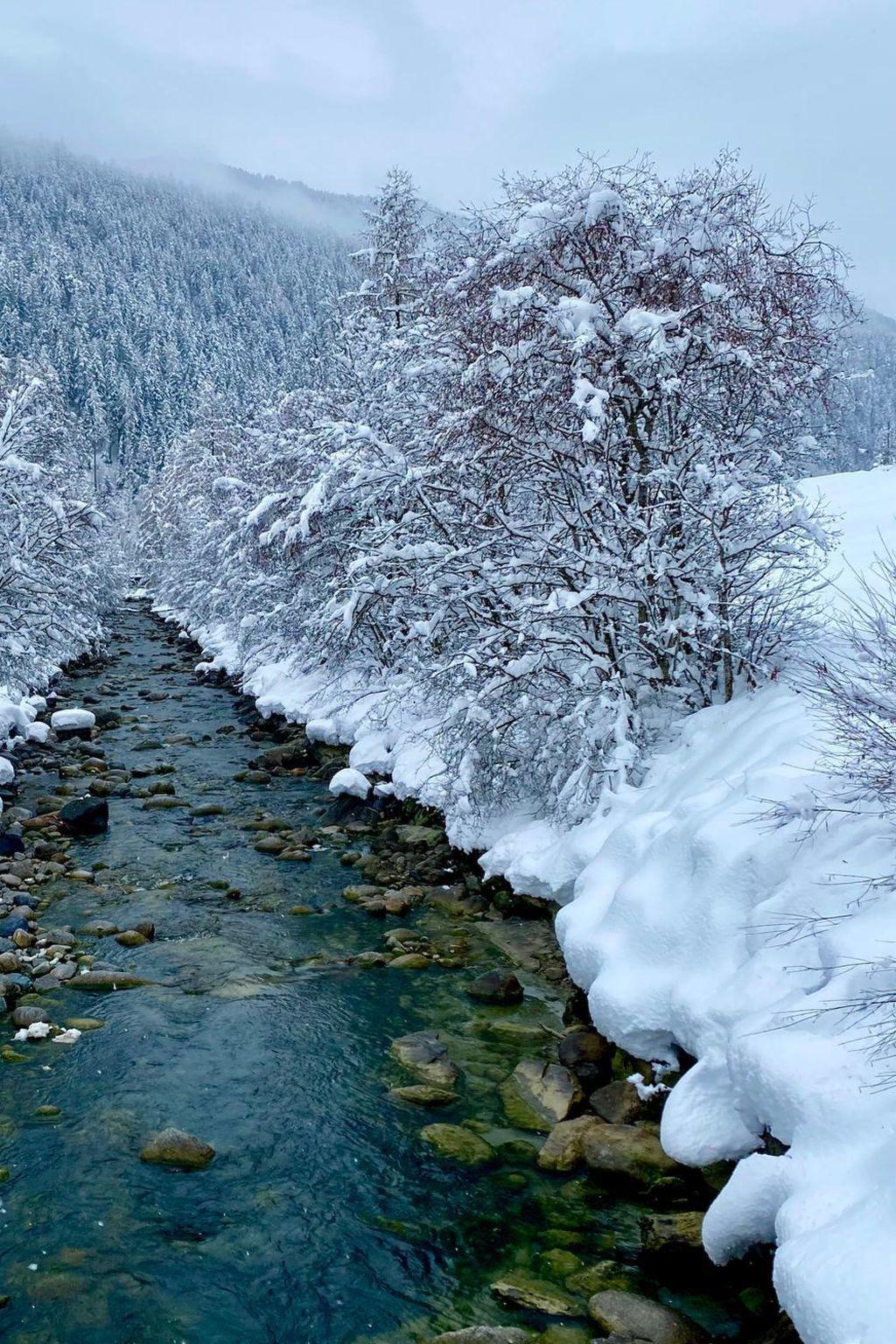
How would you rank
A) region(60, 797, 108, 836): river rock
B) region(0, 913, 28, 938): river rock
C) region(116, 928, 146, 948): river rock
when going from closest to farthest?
region(0, 913, 28, 938): river rock
region(116, 928, 146, 948): river rock
region(60, 797, 108, 836): river rock

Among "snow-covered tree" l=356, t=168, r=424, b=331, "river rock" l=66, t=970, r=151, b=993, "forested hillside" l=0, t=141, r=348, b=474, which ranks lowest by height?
"river rock" l=66, t=970, r=151, b=993

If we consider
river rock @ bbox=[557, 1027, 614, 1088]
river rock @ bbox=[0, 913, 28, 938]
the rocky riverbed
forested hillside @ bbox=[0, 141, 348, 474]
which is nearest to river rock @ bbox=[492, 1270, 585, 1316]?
the rocky riverbed

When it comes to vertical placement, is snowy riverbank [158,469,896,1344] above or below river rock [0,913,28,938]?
above

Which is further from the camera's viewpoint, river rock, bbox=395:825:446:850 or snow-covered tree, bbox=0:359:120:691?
snow-covered tree, bbox=0:359:120:691

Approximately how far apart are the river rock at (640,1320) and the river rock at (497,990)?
131 inches

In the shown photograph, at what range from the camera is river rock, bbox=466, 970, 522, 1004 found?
787cm

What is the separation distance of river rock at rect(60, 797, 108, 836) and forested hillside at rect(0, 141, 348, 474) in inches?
2347

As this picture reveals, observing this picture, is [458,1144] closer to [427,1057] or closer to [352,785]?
[427,1057]

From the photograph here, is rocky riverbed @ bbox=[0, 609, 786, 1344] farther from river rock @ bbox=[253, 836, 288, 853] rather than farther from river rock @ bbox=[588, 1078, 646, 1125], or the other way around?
river rock @ bbox=[253, 836, 288, 853]

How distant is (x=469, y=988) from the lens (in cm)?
807

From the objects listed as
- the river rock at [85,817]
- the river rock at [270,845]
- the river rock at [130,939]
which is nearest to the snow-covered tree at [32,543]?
the river rock at [85,817]

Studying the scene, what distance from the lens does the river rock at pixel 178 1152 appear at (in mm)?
5695

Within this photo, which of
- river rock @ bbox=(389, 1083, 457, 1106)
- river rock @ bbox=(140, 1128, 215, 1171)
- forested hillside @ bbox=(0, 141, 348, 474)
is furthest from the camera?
forested hillside @ bbox=(0, 141, 348, 474)

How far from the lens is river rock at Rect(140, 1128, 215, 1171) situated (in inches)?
224
